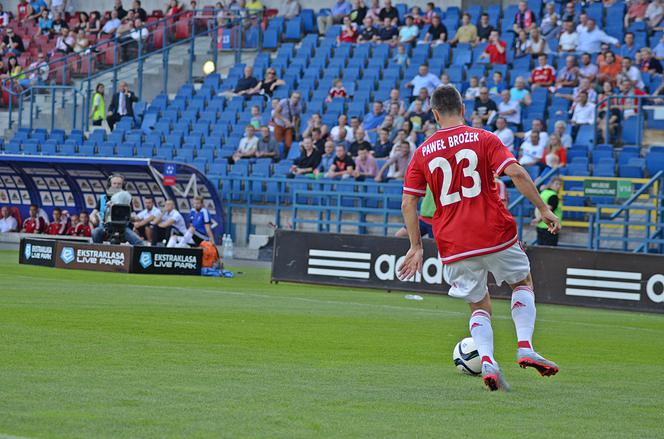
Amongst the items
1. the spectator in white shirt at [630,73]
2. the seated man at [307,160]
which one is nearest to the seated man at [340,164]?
the seated man at [307,160]

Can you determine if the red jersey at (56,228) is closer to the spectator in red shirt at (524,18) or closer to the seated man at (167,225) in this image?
the seated man at (167,225)

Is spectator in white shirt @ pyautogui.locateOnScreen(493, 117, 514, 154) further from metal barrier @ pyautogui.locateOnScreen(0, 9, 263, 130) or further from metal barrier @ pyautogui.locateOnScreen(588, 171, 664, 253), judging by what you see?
→ metal barrier @ pyautogui.locateOnScreen(0, 9, 263, 130)

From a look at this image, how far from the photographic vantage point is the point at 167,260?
75.2ft

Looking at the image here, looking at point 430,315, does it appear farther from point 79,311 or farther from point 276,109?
point 276,109

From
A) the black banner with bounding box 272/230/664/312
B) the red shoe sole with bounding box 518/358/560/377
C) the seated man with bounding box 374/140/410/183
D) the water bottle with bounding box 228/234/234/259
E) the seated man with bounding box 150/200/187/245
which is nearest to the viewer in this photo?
the red shoe sole with bounding box 518/358/560/377

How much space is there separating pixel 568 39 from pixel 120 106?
13.7m

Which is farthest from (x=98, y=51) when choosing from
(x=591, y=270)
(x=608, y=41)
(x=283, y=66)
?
(x=591, y=270)

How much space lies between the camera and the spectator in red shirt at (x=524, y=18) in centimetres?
3059

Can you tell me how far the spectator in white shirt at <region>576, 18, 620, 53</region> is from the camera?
28.6 m

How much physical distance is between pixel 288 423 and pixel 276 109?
24.7 metres

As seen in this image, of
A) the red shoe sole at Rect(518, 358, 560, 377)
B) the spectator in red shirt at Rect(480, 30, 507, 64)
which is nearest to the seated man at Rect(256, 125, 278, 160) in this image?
the spectator in red shirt at Rect(480, 30, 507, 64)

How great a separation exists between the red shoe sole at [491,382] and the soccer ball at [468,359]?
0.70 metres

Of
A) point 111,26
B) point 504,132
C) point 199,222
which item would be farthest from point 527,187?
point 111,26

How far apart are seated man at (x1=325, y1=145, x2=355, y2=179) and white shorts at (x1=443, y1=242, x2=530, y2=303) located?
19.2 meters
